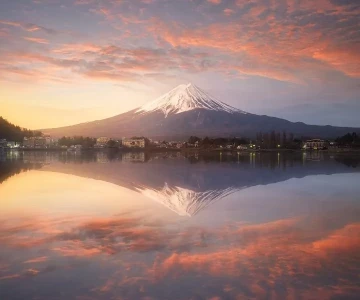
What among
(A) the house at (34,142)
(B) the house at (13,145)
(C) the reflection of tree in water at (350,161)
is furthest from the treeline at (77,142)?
(C) the reflection of tree in water at (350,161)

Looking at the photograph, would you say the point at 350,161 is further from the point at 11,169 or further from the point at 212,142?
the point at 212,142

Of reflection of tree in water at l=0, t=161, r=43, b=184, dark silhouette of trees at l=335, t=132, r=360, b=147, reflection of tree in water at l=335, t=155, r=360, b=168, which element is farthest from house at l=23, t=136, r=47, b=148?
reflection of tree in water at l=335, t=155, r=360, b=168

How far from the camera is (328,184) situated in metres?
14.5

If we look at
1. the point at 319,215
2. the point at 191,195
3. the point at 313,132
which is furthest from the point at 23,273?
the point at 313,132

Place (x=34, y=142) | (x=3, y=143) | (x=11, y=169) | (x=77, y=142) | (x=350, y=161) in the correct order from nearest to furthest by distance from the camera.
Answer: (x=11, y=169)
(x=350, y=161)
(x=3, y=143)
(x=77, y=142)
(x=34, y=142)

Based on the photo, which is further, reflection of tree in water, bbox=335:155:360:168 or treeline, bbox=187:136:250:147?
treeline, bbox=187:136:250:147

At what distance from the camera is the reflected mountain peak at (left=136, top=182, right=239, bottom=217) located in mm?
9270

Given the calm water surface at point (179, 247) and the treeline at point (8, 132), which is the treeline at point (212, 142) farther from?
the calm water surface at point (179, 247)

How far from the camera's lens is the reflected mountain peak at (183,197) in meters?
9.27

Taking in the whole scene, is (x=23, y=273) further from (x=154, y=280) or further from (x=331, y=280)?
(x=331, y=280)

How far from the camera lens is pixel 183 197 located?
11016mm

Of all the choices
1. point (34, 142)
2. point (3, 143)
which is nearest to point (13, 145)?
point (3, 143)

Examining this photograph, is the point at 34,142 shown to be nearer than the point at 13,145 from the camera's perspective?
No

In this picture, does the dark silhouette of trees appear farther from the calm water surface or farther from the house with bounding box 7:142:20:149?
the calm water surface
